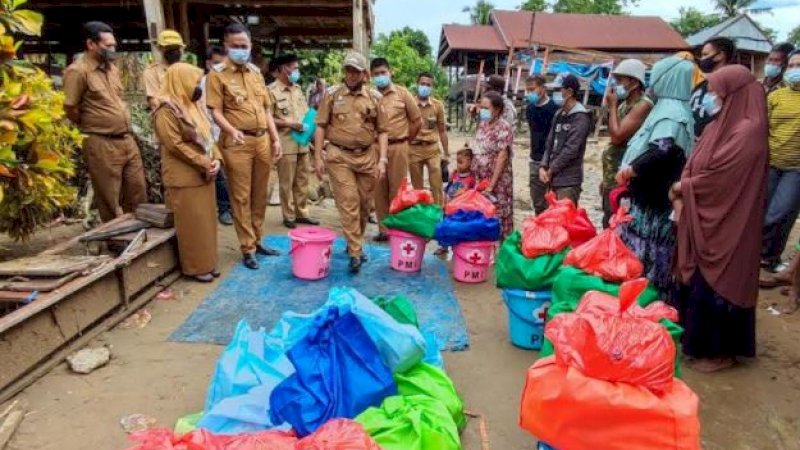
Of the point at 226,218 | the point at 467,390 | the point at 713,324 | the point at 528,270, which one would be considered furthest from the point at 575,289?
the point at 226,218

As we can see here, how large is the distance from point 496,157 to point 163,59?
3123 mm

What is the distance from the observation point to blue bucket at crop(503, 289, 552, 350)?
3299 millimetres

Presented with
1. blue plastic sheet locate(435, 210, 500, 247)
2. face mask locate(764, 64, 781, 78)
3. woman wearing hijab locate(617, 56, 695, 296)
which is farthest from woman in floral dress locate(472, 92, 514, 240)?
face mask locate(764, 64, 781, 78)

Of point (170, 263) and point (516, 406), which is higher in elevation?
point (170, 263)

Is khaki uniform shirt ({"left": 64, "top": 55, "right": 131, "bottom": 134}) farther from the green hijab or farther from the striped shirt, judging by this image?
the striped shirt

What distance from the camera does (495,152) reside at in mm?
5074

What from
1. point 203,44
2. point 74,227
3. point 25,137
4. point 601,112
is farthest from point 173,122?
point 601,112

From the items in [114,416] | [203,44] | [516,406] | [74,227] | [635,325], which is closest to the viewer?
[635,325]

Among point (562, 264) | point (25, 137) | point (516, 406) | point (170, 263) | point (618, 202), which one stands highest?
point (25, 137)

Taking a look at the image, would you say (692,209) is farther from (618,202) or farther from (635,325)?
(635,325)

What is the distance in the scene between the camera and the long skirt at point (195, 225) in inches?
169

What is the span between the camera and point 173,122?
13.4 ft

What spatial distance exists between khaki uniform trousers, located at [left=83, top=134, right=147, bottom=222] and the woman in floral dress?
304cm

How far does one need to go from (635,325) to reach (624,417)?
0.31 meters
